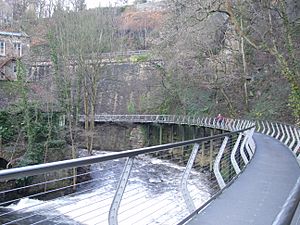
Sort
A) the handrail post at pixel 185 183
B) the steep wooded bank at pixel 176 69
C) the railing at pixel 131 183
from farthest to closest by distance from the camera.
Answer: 1. the steep wooded bank at pixel 176 69
2. the handrail post at pixel 185 183
3. the railing at pixel 131 183

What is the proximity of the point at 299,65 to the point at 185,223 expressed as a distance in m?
17.4

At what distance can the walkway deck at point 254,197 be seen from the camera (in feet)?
14.8

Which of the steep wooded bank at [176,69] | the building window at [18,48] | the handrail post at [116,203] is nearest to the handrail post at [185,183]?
the handrail post at [116,203]

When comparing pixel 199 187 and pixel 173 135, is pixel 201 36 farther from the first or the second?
pixel 199 187

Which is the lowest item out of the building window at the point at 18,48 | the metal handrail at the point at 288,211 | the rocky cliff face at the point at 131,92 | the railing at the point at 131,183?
the railing at the point at 131,183

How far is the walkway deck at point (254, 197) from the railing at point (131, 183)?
0.21 m

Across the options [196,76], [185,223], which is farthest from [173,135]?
[185,223]

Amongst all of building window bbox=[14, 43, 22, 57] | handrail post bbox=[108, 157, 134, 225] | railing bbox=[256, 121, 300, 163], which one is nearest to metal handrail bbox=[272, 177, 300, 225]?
handrail post bbox=[108, 157, 134, 225]

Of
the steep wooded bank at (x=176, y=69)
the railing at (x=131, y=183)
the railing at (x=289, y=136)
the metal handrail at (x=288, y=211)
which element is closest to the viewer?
the metal handrail at (x=288, y=211)

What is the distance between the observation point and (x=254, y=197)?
18.6ft

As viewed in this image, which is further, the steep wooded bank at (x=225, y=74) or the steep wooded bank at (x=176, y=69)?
the steep wooded bank at (x=225, y=74)

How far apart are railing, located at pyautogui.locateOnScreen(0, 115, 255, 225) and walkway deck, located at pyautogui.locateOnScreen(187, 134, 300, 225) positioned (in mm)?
207

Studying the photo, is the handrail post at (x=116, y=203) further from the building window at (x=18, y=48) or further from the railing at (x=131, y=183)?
the building window at (x=18, y=48)

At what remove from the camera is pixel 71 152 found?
23516 millimetres
